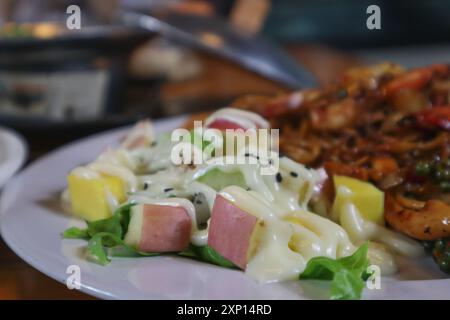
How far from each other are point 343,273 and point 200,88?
8.63 feet

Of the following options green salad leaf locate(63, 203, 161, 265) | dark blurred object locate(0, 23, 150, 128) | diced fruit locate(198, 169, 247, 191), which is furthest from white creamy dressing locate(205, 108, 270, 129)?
dark blurred object locate(0, 23, 150, 128)

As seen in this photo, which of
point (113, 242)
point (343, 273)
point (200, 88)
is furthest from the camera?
point (200, 88)

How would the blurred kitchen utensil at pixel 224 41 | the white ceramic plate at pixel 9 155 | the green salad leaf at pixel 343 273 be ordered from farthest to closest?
1. the blurred kitchen utensil at pixel 224 41
2. the white ceramic plate at pixel 9 155
3. the green salad leaf at pixel 343 273

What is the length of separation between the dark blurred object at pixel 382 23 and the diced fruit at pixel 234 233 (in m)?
5.03

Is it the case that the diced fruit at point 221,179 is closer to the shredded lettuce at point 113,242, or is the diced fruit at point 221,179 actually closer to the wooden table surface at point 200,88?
the shredded lettuce at point 113,242

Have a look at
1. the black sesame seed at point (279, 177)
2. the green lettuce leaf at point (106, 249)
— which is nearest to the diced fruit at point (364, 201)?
the black sesame seed at point (279, 177)

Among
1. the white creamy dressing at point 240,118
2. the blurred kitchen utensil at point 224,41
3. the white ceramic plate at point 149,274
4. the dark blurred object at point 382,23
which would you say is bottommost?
the white ceramic plate at point 149,274

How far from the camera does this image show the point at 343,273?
105 centimetres

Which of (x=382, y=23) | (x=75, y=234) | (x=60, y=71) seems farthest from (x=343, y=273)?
(x=382, y=23)

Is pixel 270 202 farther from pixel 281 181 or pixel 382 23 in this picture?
pixel 382 23

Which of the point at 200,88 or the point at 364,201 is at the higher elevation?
the point at 200,88

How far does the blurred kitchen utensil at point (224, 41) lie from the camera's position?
274cm

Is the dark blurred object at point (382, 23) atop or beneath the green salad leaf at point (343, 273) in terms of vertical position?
atop
